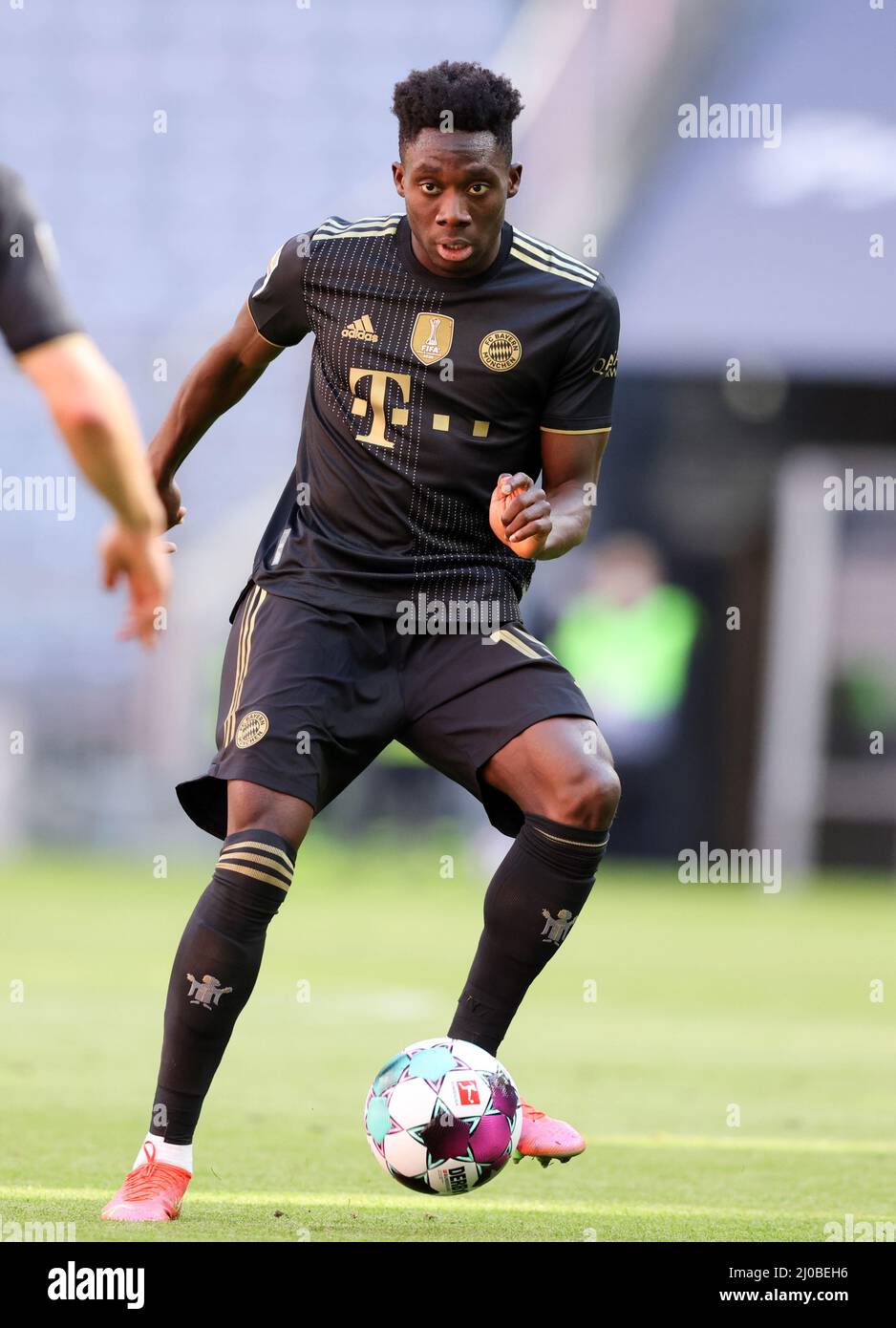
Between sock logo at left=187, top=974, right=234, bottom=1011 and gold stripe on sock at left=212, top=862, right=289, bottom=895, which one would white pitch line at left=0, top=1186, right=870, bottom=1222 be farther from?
gold stripe on sock at left=212, top=862, right=289, bottom=895

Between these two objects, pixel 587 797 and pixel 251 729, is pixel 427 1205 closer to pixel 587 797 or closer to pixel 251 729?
pixel 587 797

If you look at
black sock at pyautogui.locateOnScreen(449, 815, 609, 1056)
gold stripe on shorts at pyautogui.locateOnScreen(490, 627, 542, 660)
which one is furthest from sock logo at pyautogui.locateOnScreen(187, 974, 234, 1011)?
gold stripe on shorts at pyautogui.locateOnScreen(490, 627, 542, 660)

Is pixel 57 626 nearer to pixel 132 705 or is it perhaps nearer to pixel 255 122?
pixel 132 705

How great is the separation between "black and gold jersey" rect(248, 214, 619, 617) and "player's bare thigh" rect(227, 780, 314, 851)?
1.80 feet

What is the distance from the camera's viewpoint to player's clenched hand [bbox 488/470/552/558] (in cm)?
444

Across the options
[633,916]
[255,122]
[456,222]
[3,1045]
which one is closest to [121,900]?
[633,916]

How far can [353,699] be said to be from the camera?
15.3ft

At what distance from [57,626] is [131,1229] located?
19.4 meters

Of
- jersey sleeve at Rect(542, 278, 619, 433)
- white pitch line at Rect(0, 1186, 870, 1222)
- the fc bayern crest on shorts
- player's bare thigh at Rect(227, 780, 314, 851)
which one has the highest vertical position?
jersey sleeve at Rect(542, 278, 619, 433)

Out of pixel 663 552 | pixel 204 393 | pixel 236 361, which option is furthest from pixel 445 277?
pixel 663 552

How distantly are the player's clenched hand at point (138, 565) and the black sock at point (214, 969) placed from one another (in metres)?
1.05

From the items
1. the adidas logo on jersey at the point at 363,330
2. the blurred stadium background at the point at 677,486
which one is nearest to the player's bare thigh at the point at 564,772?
the adidas logo on jersey at the point at 363,330

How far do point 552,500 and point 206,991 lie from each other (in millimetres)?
1459

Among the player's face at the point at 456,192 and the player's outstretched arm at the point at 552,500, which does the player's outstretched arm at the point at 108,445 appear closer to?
the player's outstretched arm at the point at 552,500
